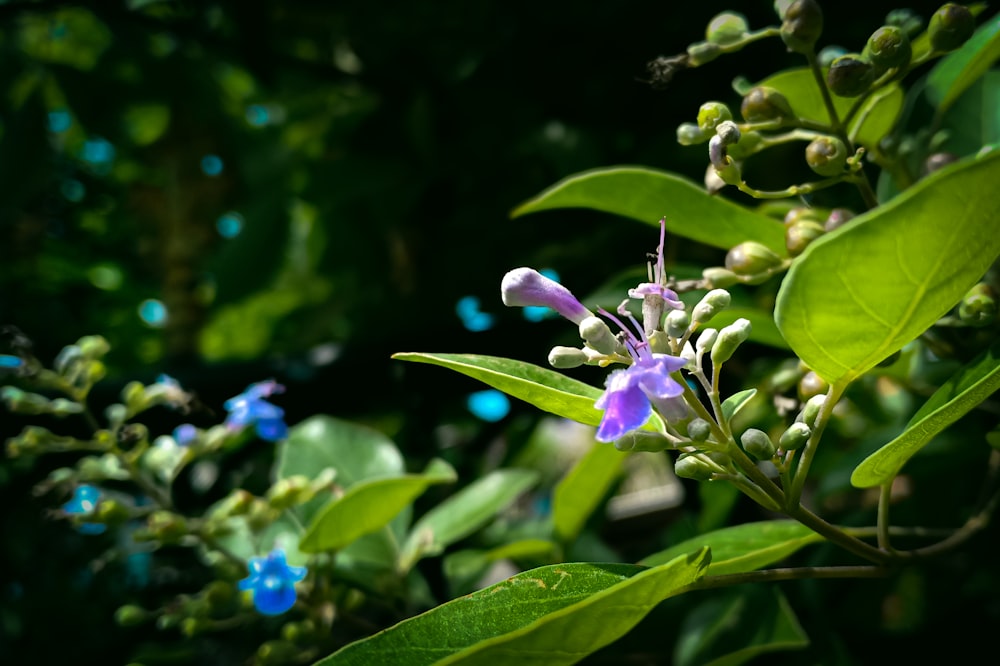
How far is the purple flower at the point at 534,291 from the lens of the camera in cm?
57

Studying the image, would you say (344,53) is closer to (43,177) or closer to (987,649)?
(43,177)

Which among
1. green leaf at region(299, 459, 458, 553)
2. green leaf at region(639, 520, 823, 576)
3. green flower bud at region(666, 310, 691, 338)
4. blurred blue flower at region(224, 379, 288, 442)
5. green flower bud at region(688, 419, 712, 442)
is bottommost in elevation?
green leaf at region(639, 520, 823, 576)

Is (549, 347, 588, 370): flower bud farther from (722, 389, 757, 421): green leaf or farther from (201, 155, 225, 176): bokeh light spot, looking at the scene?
(201, 155, 225, 176): bokeh light spot

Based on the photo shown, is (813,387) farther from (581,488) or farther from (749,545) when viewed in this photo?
(581,488)

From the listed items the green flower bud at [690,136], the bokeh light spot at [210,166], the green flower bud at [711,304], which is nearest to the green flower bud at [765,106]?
the green flower bud at [690,136]

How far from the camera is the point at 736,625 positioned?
0.95 m

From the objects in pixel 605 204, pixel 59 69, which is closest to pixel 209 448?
pixel 605 204

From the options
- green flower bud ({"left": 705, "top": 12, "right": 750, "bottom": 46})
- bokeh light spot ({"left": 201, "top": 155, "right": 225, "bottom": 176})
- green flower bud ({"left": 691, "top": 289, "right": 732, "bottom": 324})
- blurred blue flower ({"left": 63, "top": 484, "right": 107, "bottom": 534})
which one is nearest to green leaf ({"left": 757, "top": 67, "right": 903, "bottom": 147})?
green flower bud ({"left": 705, "top": 12, "right": 750, "bottom": 46})

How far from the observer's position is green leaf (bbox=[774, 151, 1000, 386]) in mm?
409

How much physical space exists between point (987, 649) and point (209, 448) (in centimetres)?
106

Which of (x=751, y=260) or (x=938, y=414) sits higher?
(x=751, y=260)

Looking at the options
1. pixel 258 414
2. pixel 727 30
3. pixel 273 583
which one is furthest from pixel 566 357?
pixel 258 414

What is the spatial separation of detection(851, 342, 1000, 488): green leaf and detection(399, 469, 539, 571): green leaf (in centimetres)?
54

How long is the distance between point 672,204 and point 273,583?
56 centimetres
